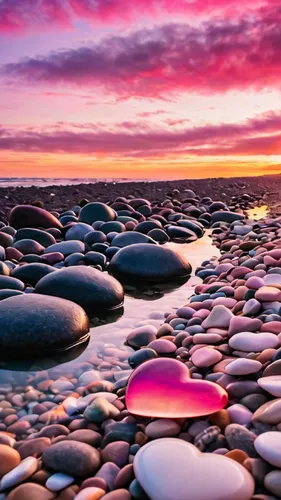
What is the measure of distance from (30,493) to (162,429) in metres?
0.55

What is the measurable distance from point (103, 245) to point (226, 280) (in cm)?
198

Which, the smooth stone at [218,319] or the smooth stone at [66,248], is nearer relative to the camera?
the smooth stone at [218,319]

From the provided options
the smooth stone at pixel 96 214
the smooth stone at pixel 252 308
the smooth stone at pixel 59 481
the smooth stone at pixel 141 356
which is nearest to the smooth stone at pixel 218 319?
the smooth stone at pixel 252 308

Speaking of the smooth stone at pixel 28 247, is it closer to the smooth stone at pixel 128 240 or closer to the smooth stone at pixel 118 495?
the smooth stone at pixel 128 240

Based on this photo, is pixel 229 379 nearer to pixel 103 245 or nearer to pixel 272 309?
pixel 272 309

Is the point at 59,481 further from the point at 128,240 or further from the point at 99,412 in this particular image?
the point at 128,240

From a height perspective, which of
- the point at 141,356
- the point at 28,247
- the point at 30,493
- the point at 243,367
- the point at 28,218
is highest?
the point at 28,218

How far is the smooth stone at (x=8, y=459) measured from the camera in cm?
185

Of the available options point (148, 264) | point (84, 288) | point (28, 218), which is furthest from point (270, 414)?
point (28, 218)

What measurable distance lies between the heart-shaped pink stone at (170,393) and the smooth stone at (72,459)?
30cm

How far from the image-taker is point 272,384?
6.69 ft

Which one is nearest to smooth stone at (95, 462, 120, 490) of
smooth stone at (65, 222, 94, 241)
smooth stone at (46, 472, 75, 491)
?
smooth stone at (46, 472, 75, 491)

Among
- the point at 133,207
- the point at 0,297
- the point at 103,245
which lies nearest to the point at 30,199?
the point at 133,207

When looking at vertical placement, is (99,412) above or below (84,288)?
below
